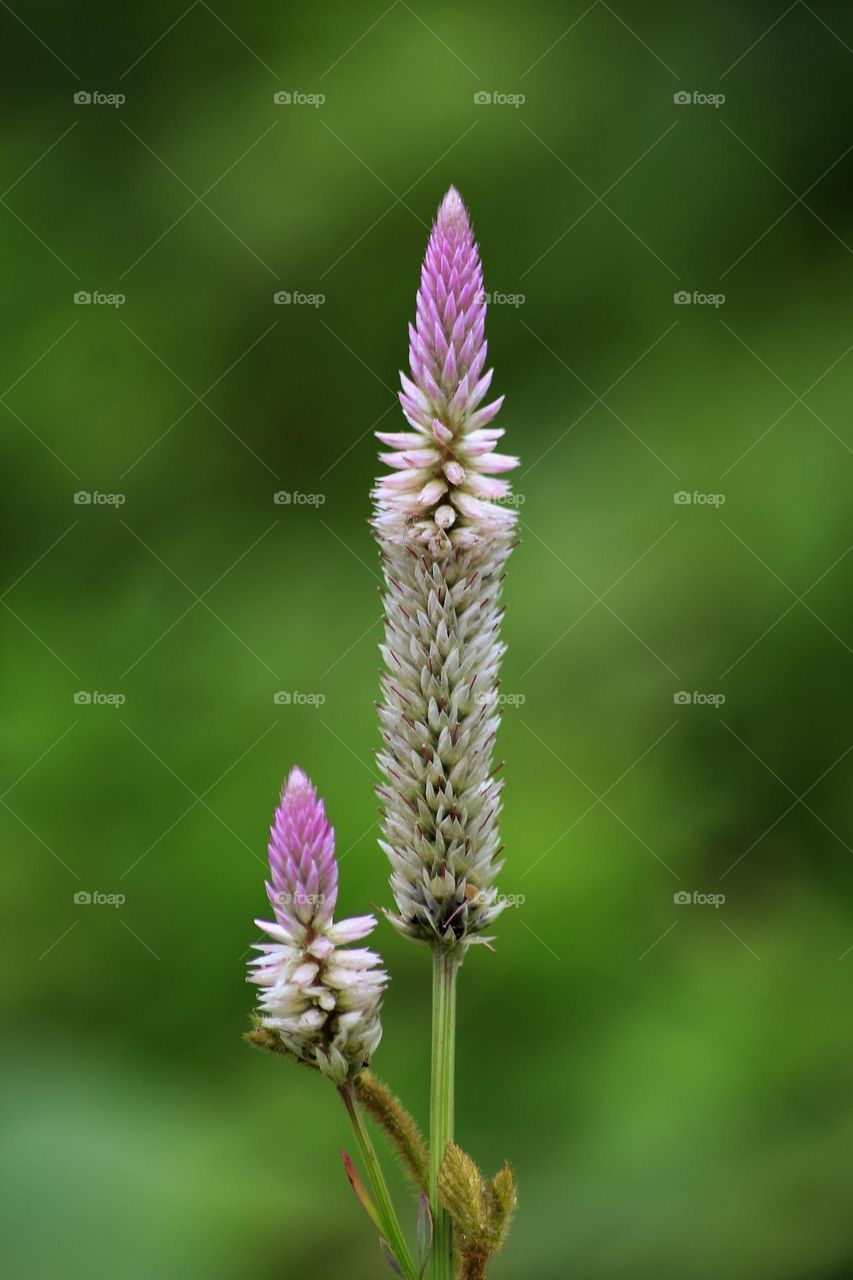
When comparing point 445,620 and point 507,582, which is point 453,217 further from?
point 507,582

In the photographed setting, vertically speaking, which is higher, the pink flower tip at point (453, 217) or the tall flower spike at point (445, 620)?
the pink flower tip at point (453, 217)

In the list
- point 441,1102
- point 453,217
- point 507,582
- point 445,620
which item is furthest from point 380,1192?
point 507,582

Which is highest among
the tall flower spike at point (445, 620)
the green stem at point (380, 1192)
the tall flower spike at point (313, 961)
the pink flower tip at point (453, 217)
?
the pink flower tip at point (453, 217)

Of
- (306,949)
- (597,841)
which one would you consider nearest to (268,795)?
(597,841)

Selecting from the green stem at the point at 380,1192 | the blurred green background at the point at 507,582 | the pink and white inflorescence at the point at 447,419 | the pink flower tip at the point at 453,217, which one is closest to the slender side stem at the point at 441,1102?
the green stem at the point at 380,1192

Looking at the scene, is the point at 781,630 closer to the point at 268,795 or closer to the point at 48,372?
the point at 268,795

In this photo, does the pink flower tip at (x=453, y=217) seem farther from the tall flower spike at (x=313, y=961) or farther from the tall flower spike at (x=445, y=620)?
the tall flower spike at (x=313, y=961)
